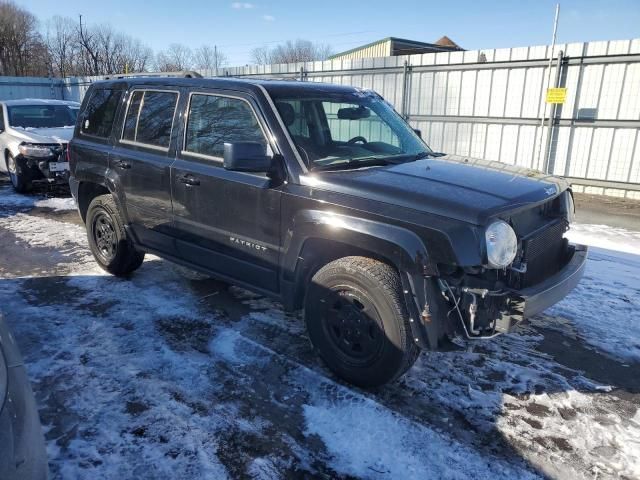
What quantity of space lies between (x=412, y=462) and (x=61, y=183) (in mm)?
9149

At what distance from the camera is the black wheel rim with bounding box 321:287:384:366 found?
3.06 metres

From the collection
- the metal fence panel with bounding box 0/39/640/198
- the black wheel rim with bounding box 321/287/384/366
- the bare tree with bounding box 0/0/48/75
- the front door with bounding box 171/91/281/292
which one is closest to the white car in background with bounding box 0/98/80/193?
the front door with bounding box 171/91/281/292

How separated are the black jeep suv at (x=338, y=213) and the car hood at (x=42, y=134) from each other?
517 centimetres

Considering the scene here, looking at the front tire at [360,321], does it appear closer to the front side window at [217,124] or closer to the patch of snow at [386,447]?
the patch of snow at [386,447]

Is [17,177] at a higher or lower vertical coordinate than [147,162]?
lower

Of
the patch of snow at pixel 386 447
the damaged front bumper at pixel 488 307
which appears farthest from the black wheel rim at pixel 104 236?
the damaged front bumper at pixel 488 307

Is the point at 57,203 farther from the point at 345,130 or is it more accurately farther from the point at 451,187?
the point at 451,187

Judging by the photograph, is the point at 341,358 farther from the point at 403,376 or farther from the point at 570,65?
the point at 570,65

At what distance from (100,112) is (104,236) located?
51.1 inches

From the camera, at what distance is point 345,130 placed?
160 inches

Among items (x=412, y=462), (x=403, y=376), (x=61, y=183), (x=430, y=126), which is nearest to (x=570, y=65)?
(x=430, y=126)

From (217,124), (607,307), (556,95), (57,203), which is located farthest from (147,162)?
(556,95)

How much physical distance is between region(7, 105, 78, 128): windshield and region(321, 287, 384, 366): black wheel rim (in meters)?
9.17

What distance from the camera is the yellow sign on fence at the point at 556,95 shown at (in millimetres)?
9547
